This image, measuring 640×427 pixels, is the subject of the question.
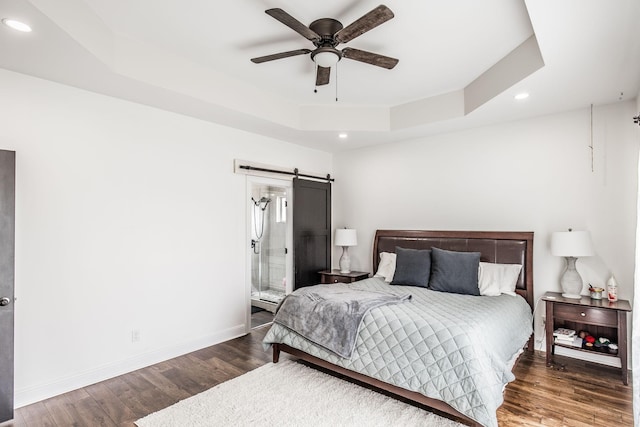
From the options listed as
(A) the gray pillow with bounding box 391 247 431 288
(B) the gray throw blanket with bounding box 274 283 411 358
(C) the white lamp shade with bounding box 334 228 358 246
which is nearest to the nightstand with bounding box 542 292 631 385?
(A) the gray pillow with bounding box 391 247 431 288

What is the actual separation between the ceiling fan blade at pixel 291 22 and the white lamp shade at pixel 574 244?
301 centimetres

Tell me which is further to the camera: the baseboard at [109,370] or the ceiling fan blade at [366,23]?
the baseboard at [109,370]

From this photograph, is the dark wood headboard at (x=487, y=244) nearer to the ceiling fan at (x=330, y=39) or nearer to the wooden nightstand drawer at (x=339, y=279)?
the wooden nightstand drawer at (x=339, y=279)

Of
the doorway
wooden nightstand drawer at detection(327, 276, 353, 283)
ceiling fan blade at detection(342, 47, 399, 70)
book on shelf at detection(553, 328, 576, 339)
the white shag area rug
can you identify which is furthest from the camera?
the doorway

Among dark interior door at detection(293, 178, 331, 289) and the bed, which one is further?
dark interior door at detection(293, 178, 331, 289)

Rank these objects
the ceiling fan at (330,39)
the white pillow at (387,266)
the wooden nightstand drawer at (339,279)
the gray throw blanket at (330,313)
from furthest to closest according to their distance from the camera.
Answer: the wooden nightstand drawer at (339,279)
the white pillow at (387,266)
the gray throw blanket at (330,313)
the ceiling fan at (330,39)

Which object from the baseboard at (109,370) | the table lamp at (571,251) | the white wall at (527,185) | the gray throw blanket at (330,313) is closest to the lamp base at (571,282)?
the table lamp at (571,251)

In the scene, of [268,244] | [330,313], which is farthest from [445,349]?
[268,244]

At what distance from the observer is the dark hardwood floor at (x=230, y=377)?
2.53m

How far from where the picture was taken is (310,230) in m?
5.40

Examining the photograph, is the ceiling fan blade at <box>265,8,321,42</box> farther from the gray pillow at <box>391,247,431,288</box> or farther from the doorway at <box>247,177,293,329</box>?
the doorway at <box>247,177,293,329</box>

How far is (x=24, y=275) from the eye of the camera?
2771 mm

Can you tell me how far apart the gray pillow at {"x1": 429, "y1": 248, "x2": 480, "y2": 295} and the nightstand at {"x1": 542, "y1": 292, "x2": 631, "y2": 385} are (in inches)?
27.7

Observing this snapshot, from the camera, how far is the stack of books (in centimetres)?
339
